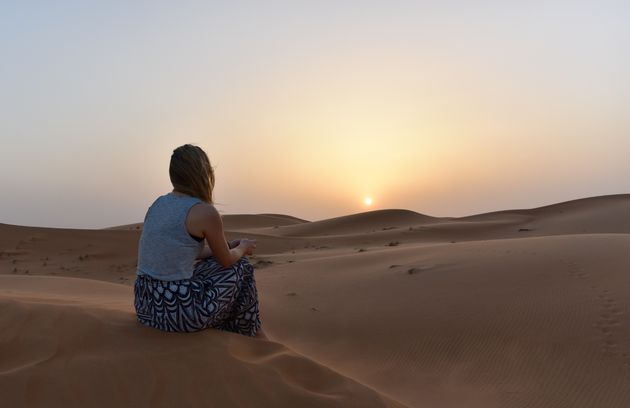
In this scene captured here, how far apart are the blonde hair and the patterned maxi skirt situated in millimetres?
588

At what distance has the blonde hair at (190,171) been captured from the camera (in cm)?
385


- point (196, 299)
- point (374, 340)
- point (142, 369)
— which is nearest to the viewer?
point (142, 369)

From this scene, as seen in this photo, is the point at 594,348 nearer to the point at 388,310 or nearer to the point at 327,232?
the point at 388,310

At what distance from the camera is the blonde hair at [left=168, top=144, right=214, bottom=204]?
385 cm

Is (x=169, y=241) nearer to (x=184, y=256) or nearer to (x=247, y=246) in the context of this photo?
(x=184, y=256)

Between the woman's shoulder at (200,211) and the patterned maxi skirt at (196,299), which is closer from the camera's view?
the woman's shoulder at (200,211)

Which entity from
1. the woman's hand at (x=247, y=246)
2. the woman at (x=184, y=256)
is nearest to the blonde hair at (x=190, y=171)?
the woman at (x=184, y=256)

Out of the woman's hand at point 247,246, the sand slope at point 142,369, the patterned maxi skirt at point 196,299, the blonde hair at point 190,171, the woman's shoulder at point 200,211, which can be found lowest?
the sand slope at point 142,369

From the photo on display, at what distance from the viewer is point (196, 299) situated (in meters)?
3.95

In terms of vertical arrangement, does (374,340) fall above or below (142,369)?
below

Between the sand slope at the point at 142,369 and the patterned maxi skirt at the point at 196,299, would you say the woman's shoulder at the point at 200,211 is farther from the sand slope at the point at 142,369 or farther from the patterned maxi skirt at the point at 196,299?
the sand slope at the point at 142,369

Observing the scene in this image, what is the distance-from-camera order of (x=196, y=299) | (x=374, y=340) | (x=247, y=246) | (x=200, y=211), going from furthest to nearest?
1. (x=374, y=340)
2. (x=247, y=246)
3. (x=196, y=299)
4. (x=200, y=211)

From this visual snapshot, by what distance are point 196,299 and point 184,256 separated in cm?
31

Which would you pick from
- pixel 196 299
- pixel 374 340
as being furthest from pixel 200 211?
pixel 374 340
